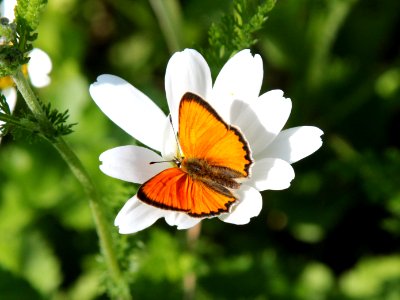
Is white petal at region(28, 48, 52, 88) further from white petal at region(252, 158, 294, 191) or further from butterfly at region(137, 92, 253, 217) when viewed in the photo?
white petal at region(252, 158, 294, 191)

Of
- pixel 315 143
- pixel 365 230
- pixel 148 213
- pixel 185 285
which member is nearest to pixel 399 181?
pixel 365 230

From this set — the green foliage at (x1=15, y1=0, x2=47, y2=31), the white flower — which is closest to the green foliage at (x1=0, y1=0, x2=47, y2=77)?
the green foliage at (x1=15, y1=0, x2=47, y2=31)

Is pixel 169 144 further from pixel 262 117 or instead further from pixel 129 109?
pixel 262 117

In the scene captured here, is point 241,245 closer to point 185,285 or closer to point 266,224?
point 266,224

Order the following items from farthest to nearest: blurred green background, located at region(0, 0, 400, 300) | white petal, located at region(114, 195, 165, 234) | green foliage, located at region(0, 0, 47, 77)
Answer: blurred green background, located at region(0, 0, 400, 300) → white petal, located at region(114, 195, 165, 234) → green foliage, located at region(0, 0, 47, 77)

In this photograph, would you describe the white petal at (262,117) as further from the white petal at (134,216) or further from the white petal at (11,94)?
the white petal at (11,94)

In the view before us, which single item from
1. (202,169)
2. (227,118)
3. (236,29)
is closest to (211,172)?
(202,169)
